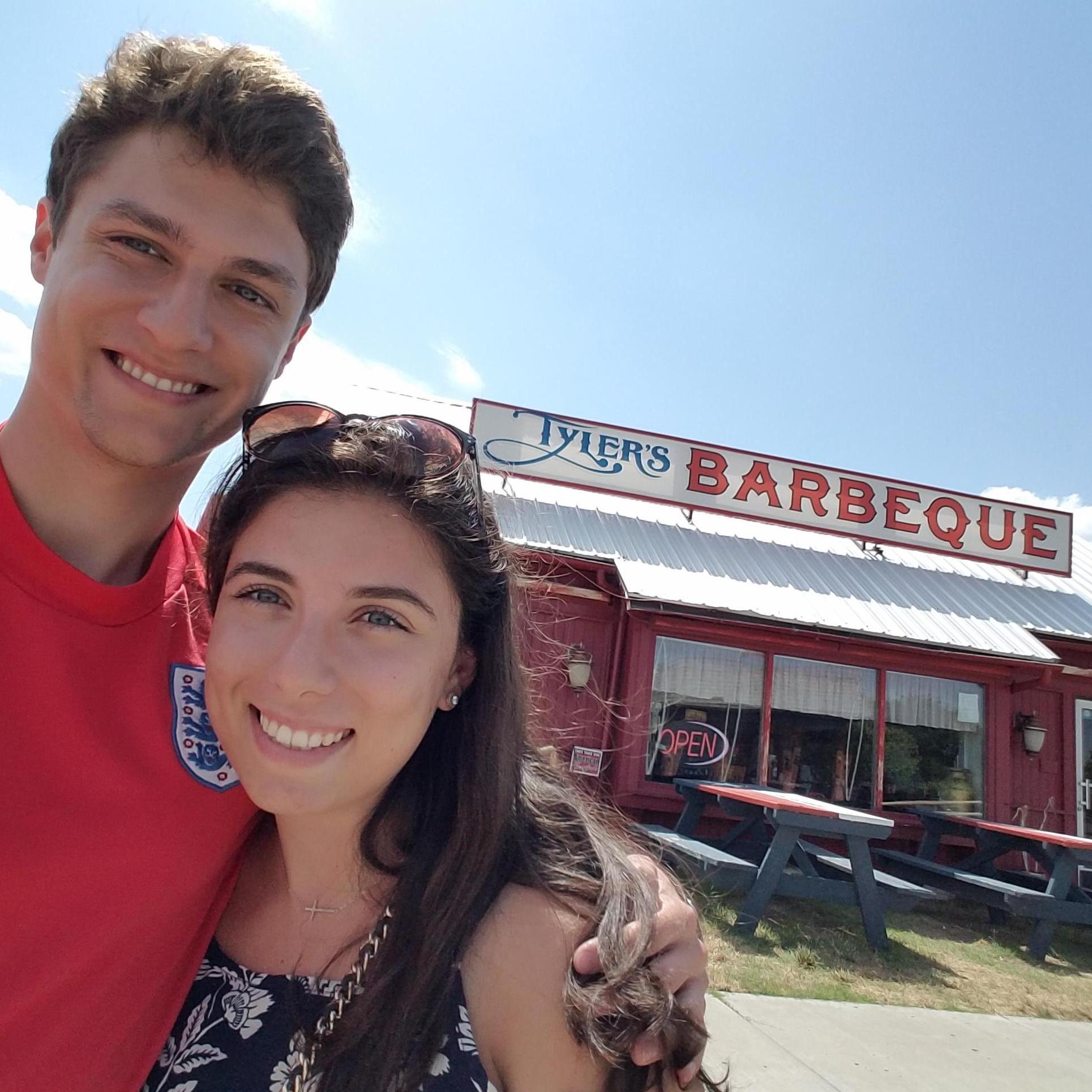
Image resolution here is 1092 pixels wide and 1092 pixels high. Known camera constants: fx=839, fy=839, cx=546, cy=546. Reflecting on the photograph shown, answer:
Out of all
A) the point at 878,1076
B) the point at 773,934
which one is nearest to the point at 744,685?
the point at 773,934

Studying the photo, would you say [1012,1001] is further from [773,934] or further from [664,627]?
[664,627]

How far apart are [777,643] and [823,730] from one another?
1165 millimetres

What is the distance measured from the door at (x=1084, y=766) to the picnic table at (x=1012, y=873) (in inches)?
93.4

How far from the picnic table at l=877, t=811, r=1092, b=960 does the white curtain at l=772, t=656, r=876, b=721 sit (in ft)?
4.29

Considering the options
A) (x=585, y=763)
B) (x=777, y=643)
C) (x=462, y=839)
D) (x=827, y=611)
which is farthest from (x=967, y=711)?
(x=462, y=839)

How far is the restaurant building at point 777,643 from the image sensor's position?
882cm

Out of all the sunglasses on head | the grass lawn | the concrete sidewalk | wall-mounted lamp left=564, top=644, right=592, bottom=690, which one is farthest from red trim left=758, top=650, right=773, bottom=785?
the sunglasses on head

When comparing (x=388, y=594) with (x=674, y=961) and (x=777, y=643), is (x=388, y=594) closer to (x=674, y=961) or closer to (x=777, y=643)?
(x=674, y=961)

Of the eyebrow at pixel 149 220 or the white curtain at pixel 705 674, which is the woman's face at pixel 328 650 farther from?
the white curtain at pixel 705 674

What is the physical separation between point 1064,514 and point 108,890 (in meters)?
13.3

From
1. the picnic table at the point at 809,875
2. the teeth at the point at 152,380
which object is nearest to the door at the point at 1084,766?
the picnic table at the point at 809,875

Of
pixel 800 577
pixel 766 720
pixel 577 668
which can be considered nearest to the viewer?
pixel 577 668

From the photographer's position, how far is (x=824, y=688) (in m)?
9.33

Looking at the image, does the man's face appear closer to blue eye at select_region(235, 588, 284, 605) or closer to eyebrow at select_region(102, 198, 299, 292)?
eyebrow at select_region(102, 198, 299, 292)
